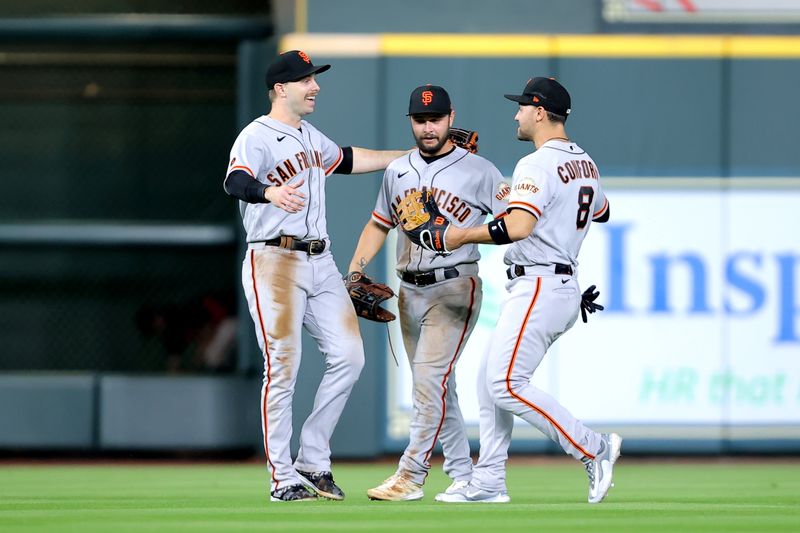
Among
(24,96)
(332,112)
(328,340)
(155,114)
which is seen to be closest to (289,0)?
(332,112)

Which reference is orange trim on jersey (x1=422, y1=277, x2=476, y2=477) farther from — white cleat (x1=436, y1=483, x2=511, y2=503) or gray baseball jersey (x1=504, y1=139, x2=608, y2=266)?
gray baseball jersey (x1=504, y1=139, x2=608, y2=266)

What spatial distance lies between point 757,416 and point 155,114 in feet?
18.5

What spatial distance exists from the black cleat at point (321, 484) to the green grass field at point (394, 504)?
0.23ft

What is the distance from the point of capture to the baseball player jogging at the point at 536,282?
5883mm

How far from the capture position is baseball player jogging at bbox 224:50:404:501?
6203 mm

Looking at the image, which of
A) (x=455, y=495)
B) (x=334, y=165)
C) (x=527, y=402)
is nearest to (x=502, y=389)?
(x=527, y=402)

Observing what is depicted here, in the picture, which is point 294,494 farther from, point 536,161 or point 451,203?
point 536,161

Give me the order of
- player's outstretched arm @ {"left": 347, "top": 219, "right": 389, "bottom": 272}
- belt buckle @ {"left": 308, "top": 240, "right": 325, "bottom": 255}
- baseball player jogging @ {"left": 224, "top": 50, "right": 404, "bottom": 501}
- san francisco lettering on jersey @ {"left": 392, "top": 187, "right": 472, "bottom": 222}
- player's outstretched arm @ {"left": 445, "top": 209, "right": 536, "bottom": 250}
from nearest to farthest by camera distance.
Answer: player's outstretched arm @ {"left": 445, "top": 209, "right": 536, "bottom": 250} < baseball player jogging @ {"left": 224, "top": 50, "right": 404, "bottom": 501} < belt buckle @ {"left": 308, "top": 240, "right": 325, "bottom": 255} < san francisco lettering on jersey @ {"left": 392, "top": 187, "right": 472, "bottom": 222} < player's outstretched arm @ {"left": 347, "top": 219, "right": 389, "bottom": 272}

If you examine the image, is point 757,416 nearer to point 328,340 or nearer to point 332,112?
point 332,112

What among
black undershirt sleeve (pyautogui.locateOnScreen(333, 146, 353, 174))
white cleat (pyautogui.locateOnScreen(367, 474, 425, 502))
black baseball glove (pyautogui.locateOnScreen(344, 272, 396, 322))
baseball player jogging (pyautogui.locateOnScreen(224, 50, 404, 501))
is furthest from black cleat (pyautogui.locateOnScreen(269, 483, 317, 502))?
black undershirt sleeve (pyautogui.locateOnScreen(333, 146, 353, 174))

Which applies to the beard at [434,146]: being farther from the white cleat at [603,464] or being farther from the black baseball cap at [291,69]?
the white cleat at [603,464]

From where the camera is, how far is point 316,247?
6.34m

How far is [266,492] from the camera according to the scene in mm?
7031

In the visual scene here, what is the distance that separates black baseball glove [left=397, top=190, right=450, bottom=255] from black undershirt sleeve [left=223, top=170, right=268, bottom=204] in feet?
2.32
